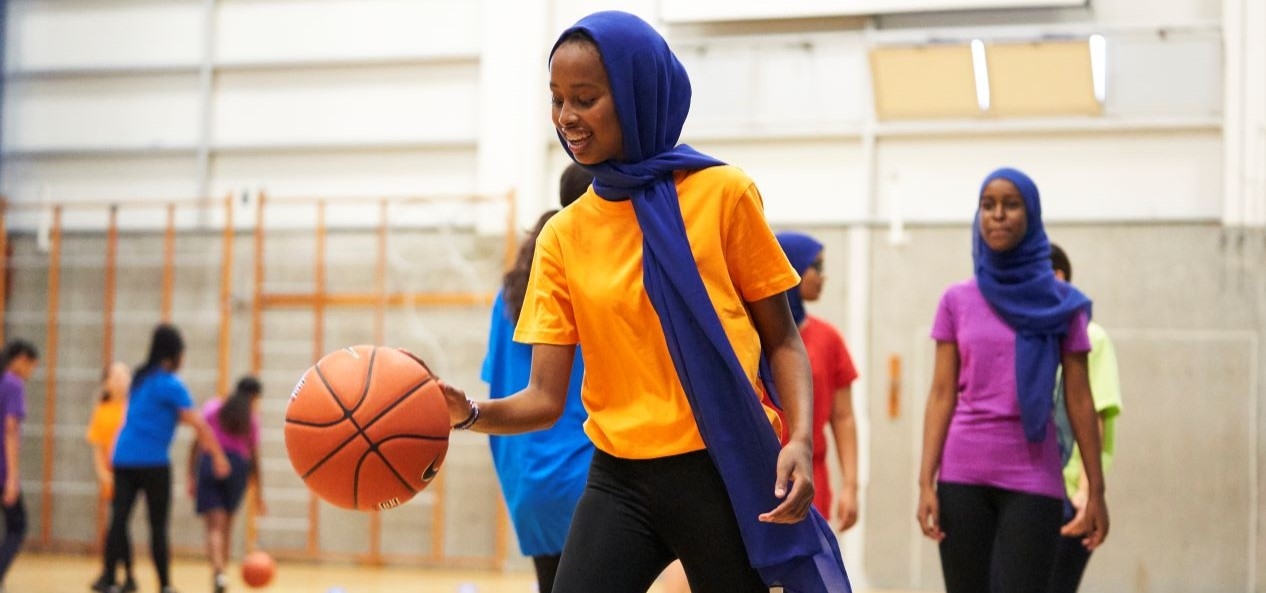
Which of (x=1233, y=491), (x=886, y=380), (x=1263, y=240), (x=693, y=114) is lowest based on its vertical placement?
(x=1233, y=491)

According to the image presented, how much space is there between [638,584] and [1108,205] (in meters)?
9.11

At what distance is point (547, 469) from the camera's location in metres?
4.07

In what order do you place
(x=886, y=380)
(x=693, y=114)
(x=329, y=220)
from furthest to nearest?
(x=329, y=220) → (x=693, y=114) → (x=886, y=380)

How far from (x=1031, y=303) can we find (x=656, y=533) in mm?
2064

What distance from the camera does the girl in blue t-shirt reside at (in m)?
8.72

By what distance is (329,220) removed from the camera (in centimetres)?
1280

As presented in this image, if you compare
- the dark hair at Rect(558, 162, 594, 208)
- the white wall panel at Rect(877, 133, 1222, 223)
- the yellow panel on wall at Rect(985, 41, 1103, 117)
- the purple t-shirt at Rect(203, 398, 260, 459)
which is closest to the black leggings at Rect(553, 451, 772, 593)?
the dark hair at Rect(558, 162, 594, 208)

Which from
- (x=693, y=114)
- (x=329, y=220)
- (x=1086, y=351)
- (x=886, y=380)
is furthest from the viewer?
(x=329, y=220)

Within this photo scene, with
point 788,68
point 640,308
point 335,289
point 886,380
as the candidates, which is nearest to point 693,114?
point 788,68

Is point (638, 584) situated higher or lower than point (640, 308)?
lower

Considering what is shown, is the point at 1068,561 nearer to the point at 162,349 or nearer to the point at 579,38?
the point at 579,38

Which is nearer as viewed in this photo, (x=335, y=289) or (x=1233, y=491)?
(x=1233, y=491)

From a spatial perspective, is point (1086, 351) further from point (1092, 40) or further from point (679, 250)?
point (1092, 40)

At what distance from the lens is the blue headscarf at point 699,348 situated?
2.53 meters
